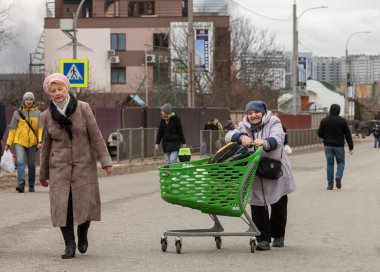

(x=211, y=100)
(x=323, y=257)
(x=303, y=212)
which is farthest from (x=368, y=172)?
(x=211, y=100)

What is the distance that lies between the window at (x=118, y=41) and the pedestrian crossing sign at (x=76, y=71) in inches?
2009

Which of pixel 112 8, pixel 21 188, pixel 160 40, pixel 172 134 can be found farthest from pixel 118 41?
pixel 21 188

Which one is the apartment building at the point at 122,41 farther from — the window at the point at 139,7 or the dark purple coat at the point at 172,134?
the dark purple coat at the point at 172,134

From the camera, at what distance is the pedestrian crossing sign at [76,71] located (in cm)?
2328

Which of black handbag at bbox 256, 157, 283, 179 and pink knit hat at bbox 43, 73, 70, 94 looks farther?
black handbag at bbox 256, 157, 283, 179

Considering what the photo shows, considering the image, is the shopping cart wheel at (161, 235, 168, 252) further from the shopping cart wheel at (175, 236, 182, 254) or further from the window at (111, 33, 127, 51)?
the window at (111, 33, 127, 51)

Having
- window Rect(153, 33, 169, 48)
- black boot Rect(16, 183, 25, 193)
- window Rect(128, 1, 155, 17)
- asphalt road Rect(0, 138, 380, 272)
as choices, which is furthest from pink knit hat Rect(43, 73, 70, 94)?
window Rect(128, 1, 155, 17)

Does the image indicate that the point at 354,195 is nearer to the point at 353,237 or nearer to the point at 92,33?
the point at 353,237

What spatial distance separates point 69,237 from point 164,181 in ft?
3.35

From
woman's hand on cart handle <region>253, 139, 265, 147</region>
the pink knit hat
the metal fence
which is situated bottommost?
the metal fence

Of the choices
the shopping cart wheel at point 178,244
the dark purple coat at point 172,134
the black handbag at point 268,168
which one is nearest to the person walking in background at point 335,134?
the dark purple coat at point 172,134

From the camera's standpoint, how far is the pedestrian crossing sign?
23.3 meters

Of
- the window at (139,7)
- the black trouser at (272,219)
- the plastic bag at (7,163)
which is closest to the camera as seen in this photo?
the black trouser at (272,219)

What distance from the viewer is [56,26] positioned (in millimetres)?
73125
